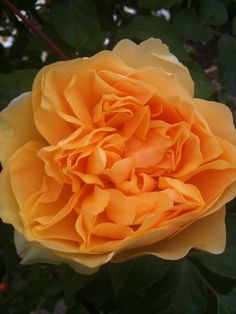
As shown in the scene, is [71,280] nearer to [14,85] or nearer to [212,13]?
[14,85]

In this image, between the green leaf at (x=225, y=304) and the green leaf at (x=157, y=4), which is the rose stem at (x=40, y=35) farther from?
the green leaf at (x=225, y=304)

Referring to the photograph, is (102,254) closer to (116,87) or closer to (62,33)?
(116,87)

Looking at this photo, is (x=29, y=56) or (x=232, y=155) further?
(x=29, y=56)

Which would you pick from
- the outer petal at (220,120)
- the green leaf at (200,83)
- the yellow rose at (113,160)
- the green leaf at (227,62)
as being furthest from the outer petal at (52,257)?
the green leaf at (227,62)

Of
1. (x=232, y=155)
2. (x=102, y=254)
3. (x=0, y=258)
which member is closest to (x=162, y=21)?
(x=232, y=155)

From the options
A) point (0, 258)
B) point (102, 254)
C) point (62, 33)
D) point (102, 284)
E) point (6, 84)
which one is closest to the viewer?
point (102, 254)

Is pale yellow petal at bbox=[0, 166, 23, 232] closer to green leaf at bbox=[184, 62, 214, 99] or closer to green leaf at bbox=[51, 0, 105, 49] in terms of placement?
green leaf at bbox=[184, 62, 214, 99]
